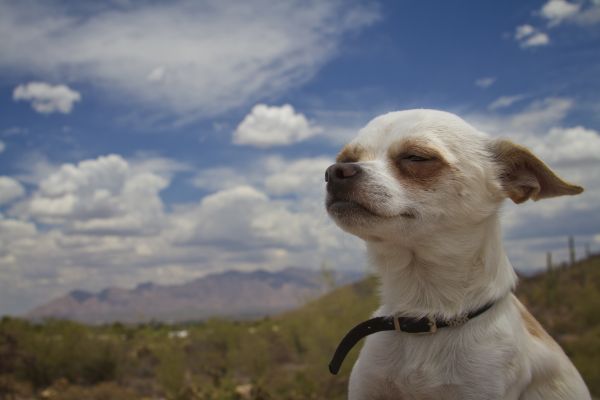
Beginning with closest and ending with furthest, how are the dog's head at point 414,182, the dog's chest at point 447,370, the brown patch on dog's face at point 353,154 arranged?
the dog's chest at point 447,370, the dog's head at point 414,182, the brown patch on dog's face at point 353,154

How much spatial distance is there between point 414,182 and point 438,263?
55 cm

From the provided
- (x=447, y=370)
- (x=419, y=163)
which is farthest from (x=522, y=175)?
(x=447, y=370)

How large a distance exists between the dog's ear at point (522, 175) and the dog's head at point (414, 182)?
0.04 feet

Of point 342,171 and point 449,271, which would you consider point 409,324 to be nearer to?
point 449,271

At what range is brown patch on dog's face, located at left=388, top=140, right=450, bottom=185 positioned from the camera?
391 centimetres

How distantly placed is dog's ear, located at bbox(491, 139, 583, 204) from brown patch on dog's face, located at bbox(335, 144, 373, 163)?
956 millimetres

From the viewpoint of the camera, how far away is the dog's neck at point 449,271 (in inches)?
157

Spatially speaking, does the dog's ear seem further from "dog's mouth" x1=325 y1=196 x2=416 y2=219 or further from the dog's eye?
"dog's mouth" x1=325 y1=196 x2=416 y2=219

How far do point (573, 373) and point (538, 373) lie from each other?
39cm

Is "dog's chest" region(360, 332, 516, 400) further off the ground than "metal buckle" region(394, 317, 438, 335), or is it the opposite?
"metal buckle" region(394, 317, 438, 335)

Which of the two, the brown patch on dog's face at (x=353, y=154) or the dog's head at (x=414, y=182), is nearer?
the dog's head at (x=414, y=182)

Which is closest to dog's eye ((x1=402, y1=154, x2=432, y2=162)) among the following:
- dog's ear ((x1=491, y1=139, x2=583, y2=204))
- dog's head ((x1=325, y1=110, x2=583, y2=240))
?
dog's head ((x1=325, y1=110, x2=583, y2=240))

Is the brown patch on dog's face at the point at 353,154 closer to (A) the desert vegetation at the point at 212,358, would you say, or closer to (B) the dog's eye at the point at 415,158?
(B) the dog's eye at the point at 415,158

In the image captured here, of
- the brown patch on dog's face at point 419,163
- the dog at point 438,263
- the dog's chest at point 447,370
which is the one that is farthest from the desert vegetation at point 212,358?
the brown patch on dog's face at point 419,163
